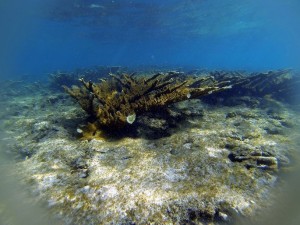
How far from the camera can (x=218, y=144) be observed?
4344mm

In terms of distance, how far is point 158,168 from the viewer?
356 cm

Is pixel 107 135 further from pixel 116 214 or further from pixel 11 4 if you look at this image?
pixel 11 4

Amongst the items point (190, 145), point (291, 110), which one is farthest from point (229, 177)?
point (291, 110)

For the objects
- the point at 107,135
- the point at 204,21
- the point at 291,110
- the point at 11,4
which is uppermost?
the point at 11,4

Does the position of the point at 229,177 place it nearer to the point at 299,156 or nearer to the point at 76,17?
the point at 299,156

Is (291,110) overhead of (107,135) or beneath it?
beneath

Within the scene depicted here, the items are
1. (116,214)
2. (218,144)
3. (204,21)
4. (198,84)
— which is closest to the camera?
(116,214)

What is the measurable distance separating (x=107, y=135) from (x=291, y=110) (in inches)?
261

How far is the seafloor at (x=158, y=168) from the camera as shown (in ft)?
8.81

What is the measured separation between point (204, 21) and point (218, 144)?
39.2 meters

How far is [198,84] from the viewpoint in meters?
7.46

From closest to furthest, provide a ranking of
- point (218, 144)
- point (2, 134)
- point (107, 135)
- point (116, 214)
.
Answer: point (116, 214) → point (218, 144) → point (107, 135) → point (2, 134)

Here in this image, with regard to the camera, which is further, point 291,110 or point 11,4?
point 11,4

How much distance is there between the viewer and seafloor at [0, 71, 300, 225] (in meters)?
2.69
